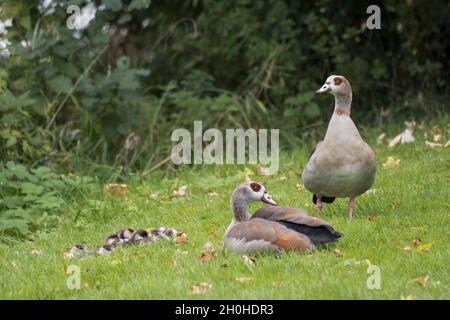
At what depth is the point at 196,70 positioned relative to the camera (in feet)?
46.2

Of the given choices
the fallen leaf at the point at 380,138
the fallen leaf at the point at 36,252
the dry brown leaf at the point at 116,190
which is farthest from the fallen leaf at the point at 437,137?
the fallen leaf at the point at 36,252

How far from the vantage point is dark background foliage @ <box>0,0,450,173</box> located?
11.5m

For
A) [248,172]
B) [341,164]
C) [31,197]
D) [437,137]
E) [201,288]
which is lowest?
[201,288]

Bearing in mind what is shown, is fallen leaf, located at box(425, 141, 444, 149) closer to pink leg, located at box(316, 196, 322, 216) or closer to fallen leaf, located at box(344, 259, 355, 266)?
pink leg, located at box(316, 196, 322, 216)

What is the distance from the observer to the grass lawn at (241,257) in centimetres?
562

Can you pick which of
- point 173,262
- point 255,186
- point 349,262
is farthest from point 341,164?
point 173,262

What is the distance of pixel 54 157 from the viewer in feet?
37.1

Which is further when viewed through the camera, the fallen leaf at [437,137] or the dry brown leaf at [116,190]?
the fallen leaf at [437,137]

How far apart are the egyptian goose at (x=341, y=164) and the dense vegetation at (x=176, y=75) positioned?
3.29 meters

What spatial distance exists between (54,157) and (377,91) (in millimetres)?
6103

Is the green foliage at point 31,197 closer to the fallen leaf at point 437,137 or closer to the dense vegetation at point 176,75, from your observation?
the dense vegetation at point 176,75

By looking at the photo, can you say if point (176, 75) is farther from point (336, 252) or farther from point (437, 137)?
point (336, 252)

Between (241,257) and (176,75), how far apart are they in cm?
924

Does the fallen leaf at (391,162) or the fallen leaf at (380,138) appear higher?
the fallen leaf at (380,138)
